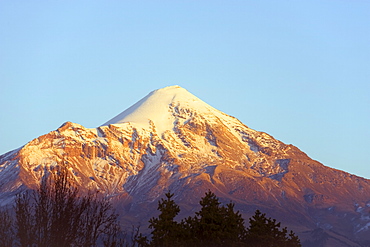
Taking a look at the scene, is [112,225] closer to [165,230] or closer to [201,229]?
[165,230]

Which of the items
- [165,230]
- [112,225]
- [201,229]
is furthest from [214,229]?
[112,225]

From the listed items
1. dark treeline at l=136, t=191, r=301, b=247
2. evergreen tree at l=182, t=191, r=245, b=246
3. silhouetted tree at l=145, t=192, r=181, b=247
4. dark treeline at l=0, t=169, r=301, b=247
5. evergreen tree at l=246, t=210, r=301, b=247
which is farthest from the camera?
evergreen tree at l=246, t=210, r=301, b=247

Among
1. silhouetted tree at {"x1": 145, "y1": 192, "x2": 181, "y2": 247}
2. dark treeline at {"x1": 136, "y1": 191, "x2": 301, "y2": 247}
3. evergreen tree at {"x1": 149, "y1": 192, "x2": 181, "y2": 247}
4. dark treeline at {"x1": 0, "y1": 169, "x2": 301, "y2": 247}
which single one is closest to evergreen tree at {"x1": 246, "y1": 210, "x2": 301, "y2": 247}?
dark treeline at {"x1": 0, "y1": 169, "x2": 301, "y2": 247}

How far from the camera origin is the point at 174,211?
222 ft

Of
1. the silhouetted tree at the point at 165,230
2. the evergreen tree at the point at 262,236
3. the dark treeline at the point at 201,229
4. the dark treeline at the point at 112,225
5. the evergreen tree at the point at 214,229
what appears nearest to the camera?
the dark treeline at the point at 112,225

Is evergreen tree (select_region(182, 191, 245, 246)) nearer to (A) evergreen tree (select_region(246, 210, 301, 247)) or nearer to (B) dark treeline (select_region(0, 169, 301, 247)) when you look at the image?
(B) dark treeline (select_region(0, 169, 301, 247))

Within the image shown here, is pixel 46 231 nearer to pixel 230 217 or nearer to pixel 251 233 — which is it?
pixel 230 217

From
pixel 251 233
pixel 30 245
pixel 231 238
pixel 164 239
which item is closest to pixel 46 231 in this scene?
pixel 30 245

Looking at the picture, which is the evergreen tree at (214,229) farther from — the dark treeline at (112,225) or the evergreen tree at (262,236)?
the evergreen tree at (262,236)

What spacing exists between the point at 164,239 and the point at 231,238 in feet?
19.8

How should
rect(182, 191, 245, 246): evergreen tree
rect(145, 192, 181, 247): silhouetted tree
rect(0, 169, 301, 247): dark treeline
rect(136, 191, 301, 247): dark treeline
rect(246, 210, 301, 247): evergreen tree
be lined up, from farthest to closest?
rect(246, 210, 301, 247): evergreen tree
rect(182, 191, 245, 246): evergreen tree
rect(136, 191, 301, 247): dark treeline
rect(145, 192, 181, 247): silhouetted tree
rect(0, 169, 301, 247): dark treeline

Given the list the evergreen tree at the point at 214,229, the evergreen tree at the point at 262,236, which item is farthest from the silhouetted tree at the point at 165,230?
the evergreen tree at the point at 262,236

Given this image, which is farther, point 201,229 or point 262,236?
point 262,236

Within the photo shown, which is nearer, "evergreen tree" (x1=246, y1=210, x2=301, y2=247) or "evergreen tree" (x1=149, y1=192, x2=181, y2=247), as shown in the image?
"evergreen tree" (x1=149, y1=192, x2=181, y2=247)
